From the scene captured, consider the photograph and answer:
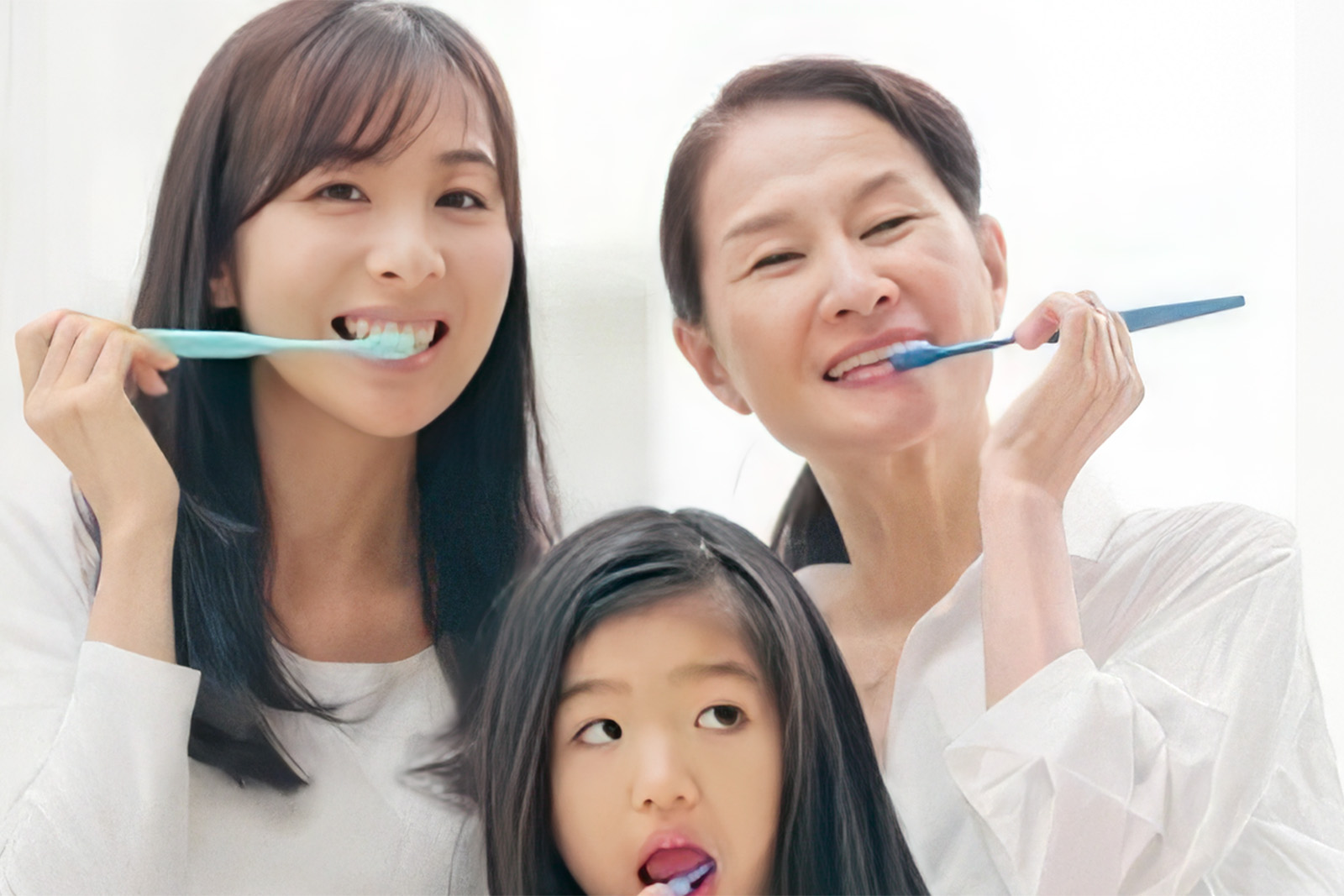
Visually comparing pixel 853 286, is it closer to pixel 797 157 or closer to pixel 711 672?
pixel 797 157

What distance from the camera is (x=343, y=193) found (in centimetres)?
99

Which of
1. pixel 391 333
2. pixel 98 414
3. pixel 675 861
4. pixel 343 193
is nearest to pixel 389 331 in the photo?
pixel 391 333

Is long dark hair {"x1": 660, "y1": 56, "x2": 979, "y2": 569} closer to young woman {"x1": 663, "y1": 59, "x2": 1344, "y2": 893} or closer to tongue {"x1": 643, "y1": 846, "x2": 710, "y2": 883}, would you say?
young woman {"x1": 663, "y1": 59, "x2": 1344, "y2": 893}

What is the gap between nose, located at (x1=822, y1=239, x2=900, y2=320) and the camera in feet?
3.25

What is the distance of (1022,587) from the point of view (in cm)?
97

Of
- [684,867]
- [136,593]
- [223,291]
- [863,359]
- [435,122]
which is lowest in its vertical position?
[684,867]

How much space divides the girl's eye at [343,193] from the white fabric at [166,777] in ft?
1.06

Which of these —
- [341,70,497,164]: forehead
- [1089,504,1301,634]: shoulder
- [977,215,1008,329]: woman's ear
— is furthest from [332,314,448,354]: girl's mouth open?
[1089,504,1301,634]: shoulder

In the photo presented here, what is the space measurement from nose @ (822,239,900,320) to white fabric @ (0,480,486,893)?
16.4 inches

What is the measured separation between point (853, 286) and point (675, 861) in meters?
0.44

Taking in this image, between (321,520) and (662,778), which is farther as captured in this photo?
(321,520)

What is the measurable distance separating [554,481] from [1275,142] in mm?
685

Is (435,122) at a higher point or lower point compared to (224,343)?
higher

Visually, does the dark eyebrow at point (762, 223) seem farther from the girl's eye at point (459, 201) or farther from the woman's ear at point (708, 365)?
the girl's eye at point (459, 201)
